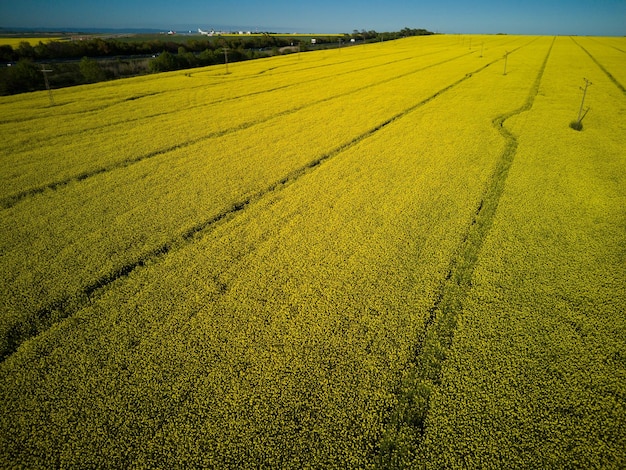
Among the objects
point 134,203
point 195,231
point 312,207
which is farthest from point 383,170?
point 134,203

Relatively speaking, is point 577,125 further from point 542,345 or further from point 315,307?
point 315,307

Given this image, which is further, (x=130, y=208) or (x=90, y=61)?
(x=90, y=61)

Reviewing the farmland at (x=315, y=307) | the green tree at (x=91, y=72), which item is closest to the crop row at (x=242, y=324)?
the farmland at (x=315, y=307)

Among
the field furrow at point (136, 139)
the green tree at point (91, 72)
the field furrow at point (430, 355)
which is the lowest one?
the field furrow at point (430, 355)

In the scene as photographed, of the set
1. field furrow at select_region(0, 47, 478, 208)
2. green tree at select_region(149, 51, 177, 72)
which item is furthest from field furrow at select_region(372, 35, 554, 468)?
green tree at select_region(149, 51, 177, 72)

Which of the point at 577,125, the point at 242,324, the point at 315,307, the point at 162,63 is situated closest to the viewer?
the point at 242,324

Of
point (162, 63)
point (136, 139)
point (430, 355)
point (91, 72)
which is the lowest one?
point (430, 355)

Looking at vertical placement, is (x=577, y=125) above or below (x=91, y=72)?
below

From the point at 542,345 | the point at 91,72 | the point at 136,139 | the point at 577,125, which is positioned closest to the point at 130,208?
the point at 136,139

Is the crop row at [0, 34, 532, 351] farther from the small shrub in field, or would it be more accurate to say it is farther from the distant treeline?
the distant treeline

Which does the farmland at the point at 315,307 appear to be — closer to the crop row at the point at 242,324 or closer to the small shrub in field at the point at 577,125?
the crop row at the point at 242,324
